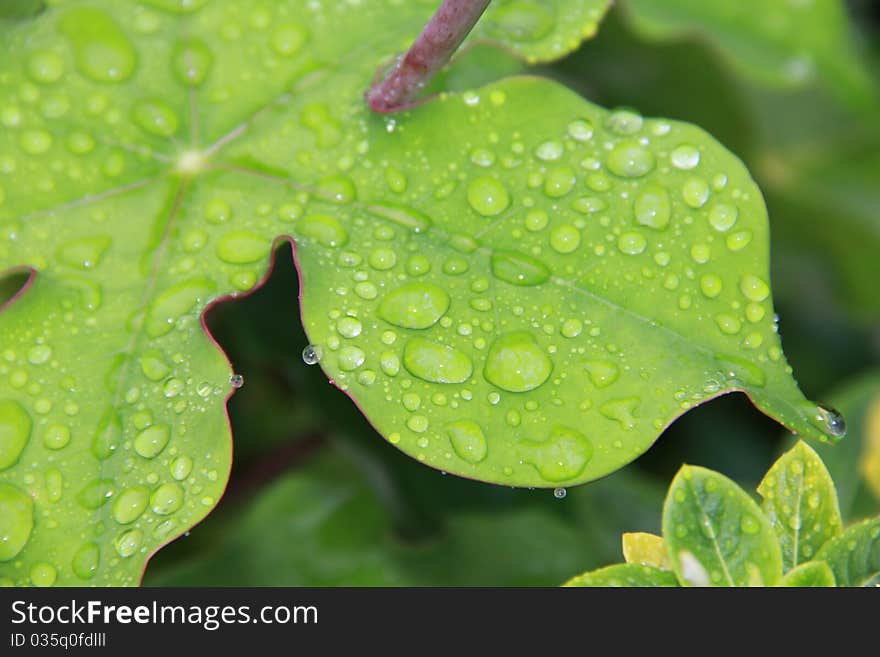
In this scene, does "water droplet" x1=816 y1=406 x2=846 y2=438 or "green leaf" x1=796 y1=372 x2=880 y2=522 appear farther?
"green leaf" x1=796 y1=372 x2=880 y2=522

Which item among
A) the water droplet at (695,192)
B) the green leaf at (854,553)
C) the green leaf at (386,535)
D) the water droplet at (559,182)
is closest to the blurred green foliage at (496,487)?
the green leaf at (386,535)

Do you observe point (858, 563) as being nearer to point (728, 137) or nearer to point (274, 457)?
point (274, 457)

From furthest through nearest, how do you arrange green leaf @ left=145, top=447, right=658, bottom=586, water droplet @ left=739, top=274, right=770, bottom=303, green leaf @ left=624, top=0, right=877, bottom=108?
1. green leaf @ left=624, top=0, right=877, bottom=108
2. green leaf @ left=145, top=447, right=658, bottom=586
3. water droplet @ left=739, top=274, right=770, bottom=303

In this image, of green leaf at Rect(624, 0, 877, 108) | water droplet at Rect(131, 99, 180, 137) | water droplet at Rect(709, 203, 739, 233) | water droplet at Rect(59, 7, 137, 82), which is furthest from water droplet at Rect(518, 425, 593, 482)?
green leaf at Rect(624, 0, 877, 108)

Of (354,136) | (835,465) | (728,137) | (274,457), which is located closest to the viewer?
(354,136)

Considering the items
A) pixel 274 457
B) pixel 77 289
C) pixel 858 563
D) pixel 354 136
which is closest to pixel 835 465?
pixel 858 563

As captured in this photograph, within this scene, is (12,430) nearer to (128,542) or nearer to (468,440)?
(128,542)

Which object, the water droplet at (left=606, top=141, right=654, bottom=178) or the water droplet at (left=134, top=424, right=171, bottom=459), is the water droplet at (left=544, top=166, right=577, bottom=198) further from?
the water droplet at (left=134, top=424, right=171, bottom=459)
